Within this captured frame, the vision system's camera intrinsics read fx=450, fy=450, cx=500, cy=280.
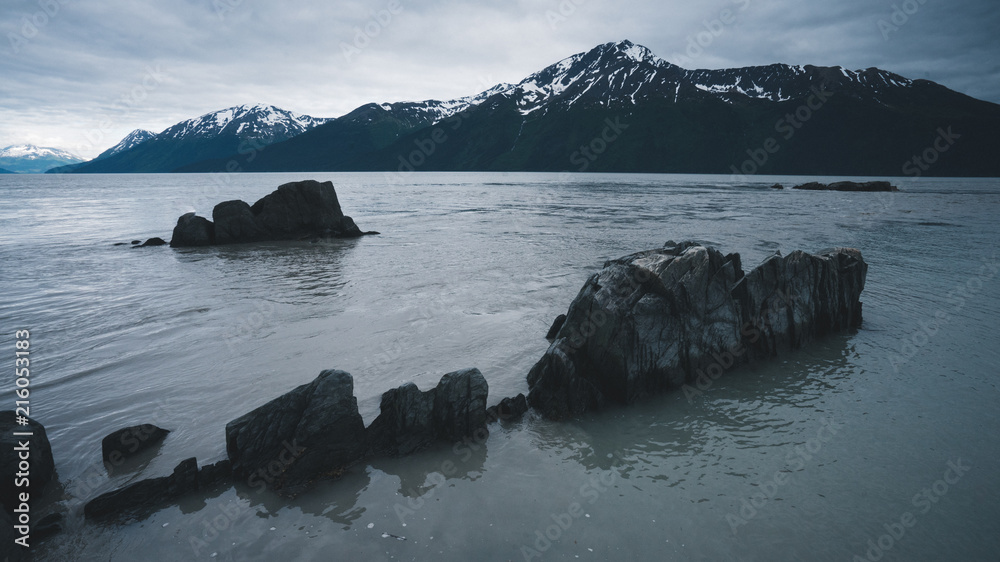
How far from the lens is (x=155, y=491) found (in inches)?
311

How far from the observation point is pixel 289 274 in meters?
25.9

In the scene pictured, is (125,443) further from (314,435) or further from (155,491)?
(314,435)

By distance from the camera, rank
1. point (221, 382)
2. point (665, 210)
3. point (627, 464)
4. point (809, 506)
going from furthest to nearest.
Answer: point (665, 210), point (221, 382), point (627, 464), point (809, 506)

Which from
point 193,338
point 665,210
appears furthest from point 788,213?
point 193,338

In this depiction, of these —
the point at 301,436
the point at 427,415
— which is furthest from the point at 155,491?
the point at 427,415

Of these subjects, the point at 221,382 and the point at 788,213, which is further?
the point at 788,213

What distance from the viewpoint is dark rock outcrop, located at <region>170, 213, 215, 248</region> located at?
36.4 m

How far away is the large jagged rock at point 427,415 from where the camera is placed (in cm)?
953

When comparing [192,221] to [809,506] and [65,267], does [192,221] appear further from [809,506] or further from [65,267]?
[809,506]

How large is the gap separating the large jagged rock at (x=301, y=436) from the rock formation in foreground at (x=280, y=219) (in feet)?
113

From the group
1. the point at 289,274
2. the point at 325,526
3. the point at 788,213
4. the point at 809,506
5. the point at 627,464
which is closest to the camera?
the point at 325,526

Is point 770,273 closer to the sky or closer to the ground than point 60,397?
closer to the sky

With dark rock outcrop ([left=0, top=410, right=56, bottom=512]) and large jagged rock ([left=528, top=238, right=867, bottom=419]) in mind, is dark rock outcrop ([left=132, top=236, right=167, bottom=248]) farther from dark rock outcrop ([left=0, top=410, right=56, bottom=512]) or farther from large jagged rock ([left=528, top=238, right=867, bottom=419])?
large jagged rock ([left=528, top=238, right=867, bottom=419])

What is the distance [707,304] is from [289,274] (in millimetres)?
22160
